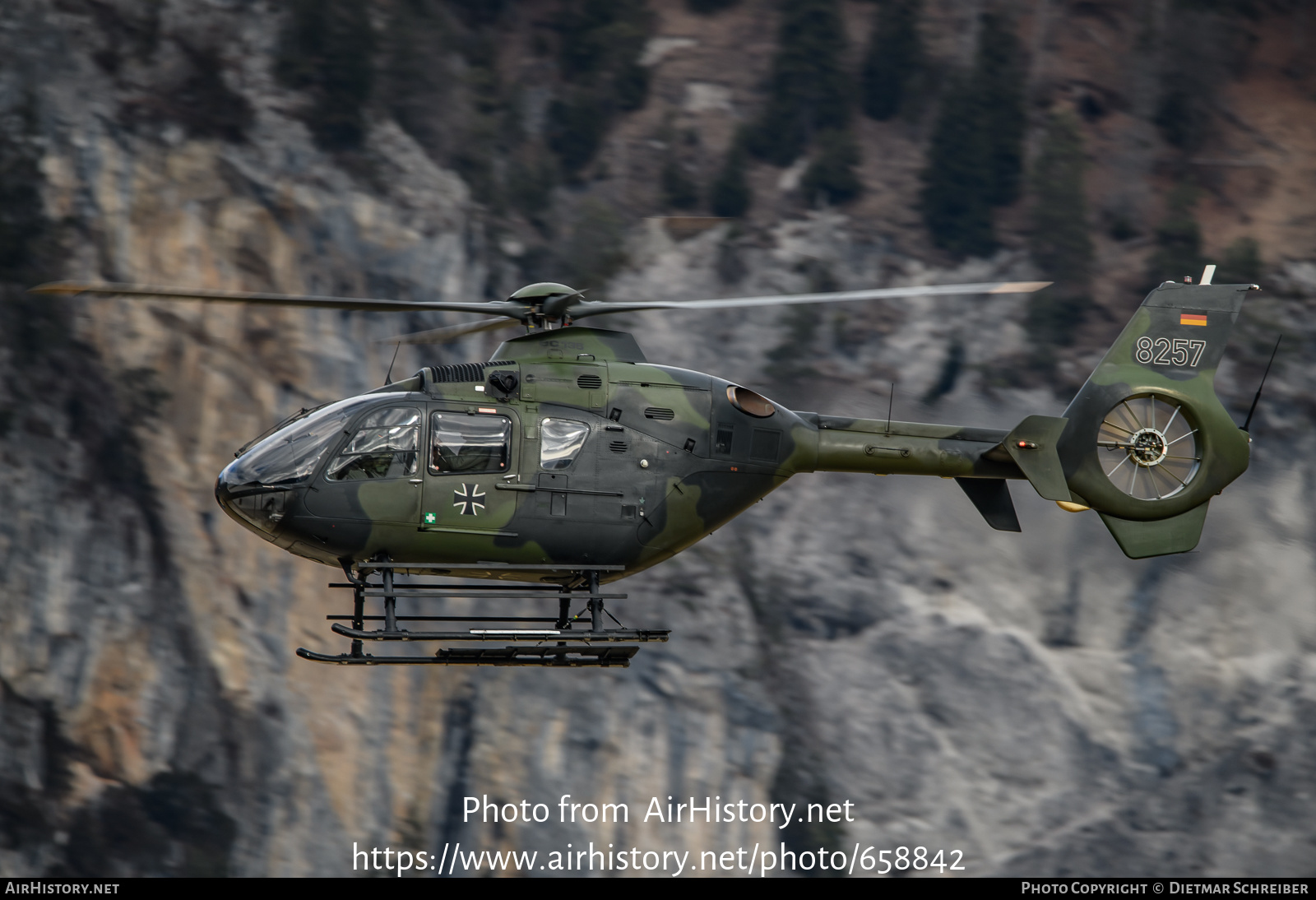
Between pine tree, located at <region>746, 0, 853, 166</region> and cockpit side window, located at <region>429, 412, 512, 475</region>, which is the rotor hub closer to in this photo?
cockpit side window, located at <region>429, 412, 512, 475</region>

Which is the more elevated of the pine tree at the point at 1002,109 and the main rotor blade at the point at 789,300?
the main rotor blade at the point at 789,300

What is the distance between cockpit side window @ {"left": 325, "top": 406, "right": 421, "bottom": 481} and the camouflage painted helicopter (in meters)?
0.01

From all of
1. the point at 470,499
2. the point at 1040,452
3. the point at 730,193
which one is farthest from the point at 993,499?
the point at 730,193

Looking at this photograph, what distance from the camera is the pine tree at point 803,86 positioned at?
41250mm

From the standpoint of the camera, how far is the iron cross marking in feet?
41.2

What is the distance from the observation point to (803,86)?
1663 inches

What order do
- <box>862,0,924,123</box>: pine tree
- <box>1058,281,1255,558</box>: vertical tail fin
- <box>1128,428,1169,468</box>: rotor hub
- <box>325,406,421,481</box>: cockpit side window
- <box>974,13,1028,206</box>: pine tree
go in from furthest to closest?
<box>862,0,924,123</box>: pine tree, <box>974,13,1028,206</box>: pine tree, <box>1058,281,1255,558</box>: vertical tail fin, <box>1128,428,1169,468</box>: rotor hub, <box>325,406,421,481</box>: cockpit side window

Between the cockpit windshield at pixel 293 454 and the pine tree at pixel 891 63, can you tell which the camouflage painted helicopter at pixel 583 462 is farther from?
the pine tree at pixel 891 63

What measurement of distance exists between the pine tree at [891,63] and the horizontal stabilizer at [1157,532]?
98.2ft

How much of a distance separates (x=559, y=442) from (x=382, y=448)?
57.8 inches

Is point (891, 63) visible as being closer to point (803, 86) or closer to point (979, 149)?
point (803, 86)

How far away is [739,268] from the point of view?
35.6 m

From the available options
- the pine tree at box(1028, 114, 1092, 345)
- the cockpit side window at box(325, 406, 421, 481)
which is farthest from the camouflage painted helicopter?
the pine tree at box(1028, 114, 1092, 345)

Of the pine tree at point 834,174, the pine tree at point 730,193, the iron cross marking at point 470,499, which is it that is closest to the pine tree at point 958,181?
the pine tree at point 834,174
